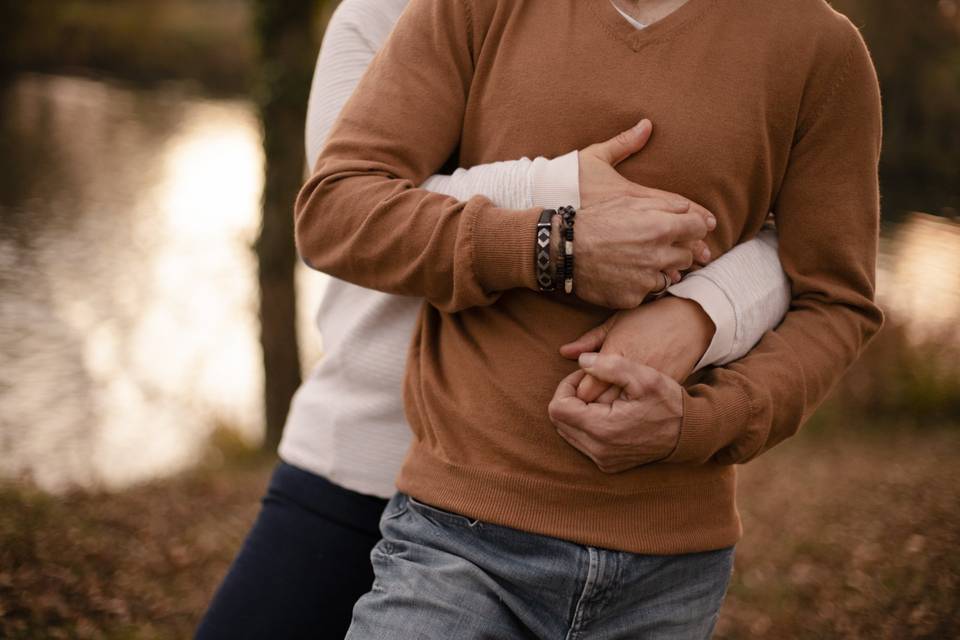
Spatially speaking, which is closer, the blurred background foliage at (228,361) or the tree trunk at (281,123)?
the blurred background foliage at (228,361)

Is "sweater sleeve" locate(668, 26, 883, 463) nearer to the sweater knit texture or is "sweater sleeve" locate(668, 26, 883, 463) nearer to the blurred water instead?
the sweater knit texture

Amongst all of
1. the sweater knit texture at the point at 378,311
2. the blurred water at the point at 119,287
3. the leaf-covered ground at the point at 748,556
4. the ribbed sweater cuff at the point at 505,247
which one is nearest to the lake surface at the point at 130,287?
the blurred water at the point at 119,287

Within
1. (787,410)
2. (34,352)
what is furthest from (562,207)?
(34,352)

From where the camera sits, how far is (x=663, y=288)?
1.44m

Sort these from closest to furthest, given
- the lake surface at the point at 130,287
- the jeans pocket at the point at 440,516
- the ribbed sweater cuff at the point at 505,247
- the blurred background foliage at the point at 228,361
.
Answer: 1. the ribbed sweater cuff at the point at 505,247
2. the jeans pocket at the point at 440,516
3. the blurred background foliage at the point at 228,361
4. the lake surface at the point at 130,287

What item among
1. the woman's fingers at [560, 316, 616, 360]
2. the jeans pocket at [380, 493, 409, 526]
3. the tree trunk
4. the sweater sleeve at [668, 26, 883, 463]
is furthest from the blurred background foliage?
the jeans pocket at [380, 493, 409, 526]

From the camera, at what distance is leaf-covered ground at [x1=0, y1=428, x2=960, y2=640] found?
9.62 ft

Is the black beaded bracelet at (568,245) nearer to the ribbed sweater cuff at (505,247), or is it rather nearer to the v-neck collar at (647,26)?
the ribbed sweater cuff at (505,247)

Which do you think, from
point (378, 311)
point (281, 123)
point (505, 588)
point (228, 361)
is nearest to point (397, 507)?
point (505, 588)

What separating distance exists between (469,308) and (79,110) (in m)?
12.5

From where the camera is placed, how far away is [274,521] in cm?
190

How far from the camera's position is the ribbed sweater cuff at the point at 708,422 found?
1.37 meters

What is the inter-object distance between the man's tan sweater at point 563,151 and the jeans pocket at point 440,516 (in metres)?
0.02

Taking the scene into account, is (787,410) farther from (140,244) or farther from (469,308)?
(140,244)
